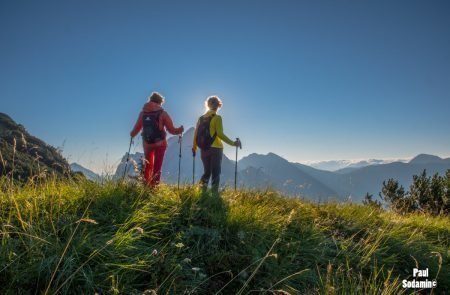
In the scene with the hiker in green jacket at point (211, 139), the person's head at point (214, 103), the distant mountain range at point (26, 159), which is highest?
the person's head at point (214, 103)

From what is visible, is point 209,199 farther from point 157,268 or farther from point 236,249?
point 157,268

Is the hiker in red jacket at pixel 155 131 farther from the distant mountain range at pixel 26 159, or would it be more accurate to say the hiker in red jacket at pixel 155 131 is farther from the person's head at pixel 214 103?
the distant mountain range at pixel 26 159

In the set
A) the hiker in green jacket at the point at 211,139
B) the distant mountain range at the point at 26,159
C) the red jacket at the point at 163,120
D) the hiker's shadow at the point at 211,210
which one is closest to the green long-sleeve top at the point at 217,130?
the hiker in green jacket at the point at 211,139

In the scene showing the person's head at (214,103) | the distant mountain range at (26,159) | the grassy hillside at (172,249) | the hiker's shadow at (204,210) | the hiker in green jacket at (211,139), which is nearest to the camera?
the grassy hillside at (172,249)

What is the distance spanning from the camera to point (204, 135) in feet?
30.5

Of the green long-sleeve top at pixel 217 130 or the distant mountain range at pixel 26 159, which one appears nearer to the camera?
the distant mountain range at pixel 26 159

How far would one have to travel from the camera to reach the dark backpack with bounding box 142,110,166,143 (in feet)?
28.2

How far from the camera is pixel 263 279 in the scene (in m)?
4.18

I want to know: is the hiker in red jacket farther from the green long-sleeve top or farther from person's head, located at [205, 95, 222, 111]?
person's head, located at [205, 95, 222, 111]

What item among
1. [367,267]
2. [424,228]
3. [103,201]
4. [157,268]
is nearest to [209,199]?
[103,201]

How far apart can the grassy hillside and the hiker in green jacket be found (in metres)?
2.56

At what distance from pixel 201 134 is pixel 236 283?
5.68 meters

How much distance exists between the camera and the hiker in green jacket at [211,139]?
9.22m

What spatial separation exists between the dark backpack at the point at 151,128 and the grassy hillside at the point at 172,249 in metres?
2.72
